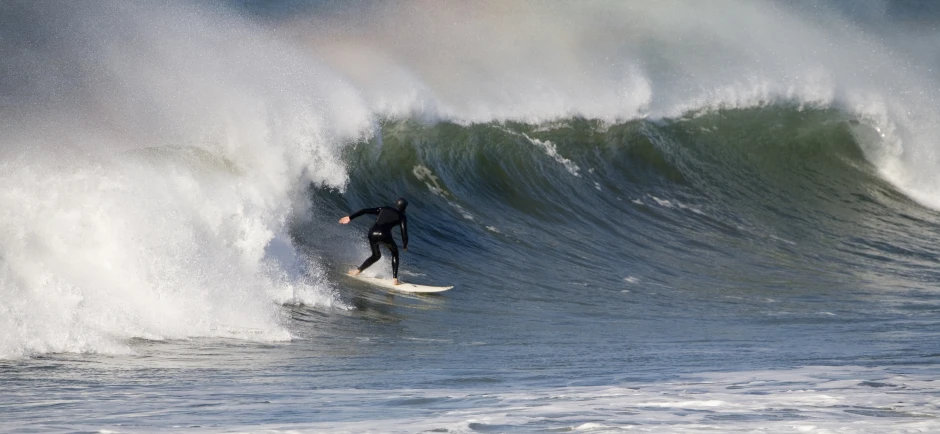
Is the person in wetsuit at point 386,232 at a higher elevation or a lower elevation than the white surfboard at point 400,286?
higher

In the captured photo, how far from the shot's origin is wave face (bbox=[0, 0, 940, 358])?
8539 millimetres

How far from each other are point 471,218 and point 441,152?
2.24 m

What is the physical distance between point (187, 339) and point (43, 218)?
1535mm

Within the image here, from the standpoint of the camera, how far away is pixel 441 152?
1587cm

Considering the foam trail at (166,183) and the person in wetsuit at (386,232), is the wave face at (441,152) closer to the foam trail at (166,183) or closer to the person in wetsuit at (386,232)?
the foam trail at (166,183)

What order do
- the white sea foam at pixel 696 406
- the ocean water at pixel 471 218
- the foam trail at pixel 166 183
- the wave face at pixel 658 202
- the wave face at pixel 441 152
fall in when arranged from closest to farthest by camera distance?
the white sea foam at pixel 696 406 < the ocean water at pixel 471 218 < the foam trail at pixel 166 183 < the wave face at pixel 441 152 < the wave face at pixel 658 202

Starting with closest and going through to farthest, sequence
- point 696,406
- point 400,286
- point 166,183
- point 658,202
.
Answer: point 696,406, point 166,183, point 400,286, point 658,202

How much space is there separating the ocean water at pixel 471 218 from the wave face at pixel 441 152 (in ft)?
0.16

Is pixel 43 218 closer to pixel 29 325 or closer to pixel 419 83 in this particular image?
pixel 29 325

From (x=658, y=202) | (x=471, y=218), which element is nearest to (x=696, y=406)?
(x=471, y=218)

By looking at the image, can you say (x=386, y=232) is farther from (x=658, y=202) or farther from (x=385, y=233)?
(x=658, y=202)

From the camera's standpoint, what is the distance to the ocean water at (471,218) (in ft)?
20.6

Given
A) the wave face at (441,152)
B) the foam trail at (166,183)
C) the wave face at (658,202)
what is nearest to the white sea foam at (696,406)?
the foam trail at (166,183)

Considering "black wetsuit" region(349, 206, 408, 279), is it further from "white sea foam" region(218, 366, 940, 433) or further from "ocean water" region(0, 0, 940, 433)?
"white sea foam" region(218, 366, 940, 433)
